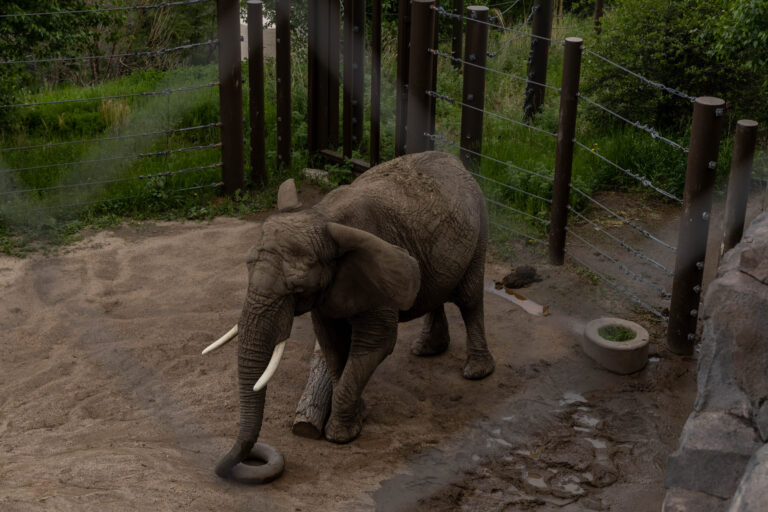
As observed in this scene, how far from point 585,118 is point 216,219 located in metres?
4.03

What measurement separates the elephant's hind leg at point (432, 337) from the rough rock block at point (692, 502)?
2771 millimetres

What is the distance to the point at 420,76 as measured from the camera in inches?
357

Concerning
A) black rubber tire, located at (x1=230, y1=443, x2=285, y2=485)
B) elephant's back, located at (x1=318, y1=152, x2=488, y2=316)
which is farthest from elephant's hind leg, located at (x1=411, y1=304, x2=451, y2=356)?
black rubber tire, located at (x1=230, y1=443, x2=285, y2=485)

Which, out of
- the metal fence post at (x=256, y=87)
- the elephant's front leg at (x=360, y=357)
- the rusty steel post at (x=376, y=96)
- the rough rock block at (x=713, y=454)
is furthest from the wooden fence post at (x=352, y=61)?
the rough rock block at (x=713, y=454)

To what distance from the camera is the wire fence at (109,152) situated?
9.16 m

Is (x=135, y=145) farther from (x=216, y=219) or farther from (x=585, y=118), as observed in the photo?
(x=585, y=118)

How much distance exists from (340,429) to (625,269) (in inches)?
107

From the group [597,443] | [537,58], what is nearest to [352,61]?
[537,58]

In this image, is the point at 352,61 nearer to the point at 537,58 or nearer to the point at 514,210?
the point at 537,58

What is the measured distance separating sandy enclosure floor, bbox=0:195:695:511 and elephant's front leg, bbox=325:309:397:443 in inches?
7.6

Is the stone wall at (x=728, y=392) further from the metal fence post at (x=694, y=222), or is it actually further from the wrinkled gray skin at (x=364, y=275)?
the metal fence post at (x=694, y=222)

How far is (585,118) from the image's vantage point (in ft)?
34.9

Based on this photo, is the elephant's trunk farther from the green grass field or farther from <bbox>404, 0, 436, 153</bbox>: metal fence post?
<bbox>404, 0, 436, 153</bbox>: metal fence post

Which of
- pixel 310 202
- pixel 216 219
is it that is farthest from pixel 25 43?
pixel 310 202
